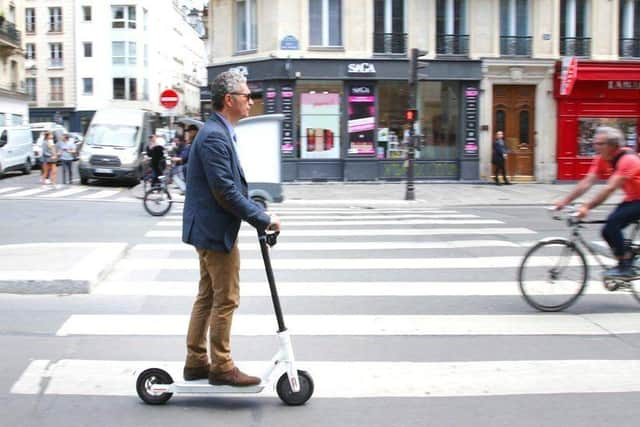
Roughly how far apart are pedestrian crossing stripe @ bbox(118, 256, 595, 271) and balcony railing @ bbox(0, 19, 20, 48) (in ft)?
125

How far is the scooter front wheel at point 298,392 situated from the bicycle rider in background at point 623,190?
3.67m

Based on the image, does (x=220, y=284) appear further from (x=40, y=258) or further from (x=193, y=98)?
(x=193, y=98)

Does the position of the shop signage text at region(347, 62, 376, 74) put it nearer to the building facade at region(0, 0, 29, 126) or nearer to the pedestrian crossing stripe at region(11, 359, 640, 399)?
the pedestrian crossing stripe at region(11, 359, 640, 399)

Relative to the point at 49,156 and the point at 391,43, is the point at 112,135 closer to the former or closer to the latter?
the point at 49,156

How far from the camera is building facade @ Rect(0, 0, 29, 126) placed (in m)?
42.4

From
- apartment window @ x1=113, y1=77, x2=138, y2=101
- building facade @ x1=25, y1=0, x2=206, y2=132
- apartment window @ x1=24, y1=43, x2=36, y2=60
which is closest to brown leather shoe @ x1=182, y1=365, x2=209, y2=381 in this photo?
building facade @ x1=25, y1=0, x2=206, y2=132

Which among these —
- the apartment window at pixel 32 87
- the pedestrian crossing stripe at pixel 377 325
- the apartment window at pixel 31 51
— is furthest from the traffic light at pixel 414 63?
the apartment window at pixel 31 51

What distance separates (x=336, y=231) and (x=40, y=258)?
5.33 meters

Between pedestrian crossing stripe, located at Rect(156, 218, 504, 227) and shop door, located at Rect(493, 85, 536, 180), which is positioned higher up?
shop door, located at Rect(493, 85, 536, 180)

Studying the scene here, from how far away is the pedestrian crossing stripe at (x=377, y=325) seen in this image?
6.30 metres

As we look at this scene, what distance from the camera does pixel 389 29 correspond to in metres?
25.4

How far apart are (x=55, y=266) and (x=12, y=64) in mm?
43050

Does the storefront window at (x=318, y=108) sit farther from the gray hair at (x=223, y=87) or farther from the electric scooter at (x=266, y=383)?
the electric scooter at (x=266, y=383)

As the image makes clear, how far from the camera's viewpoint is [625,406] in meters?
4.65
